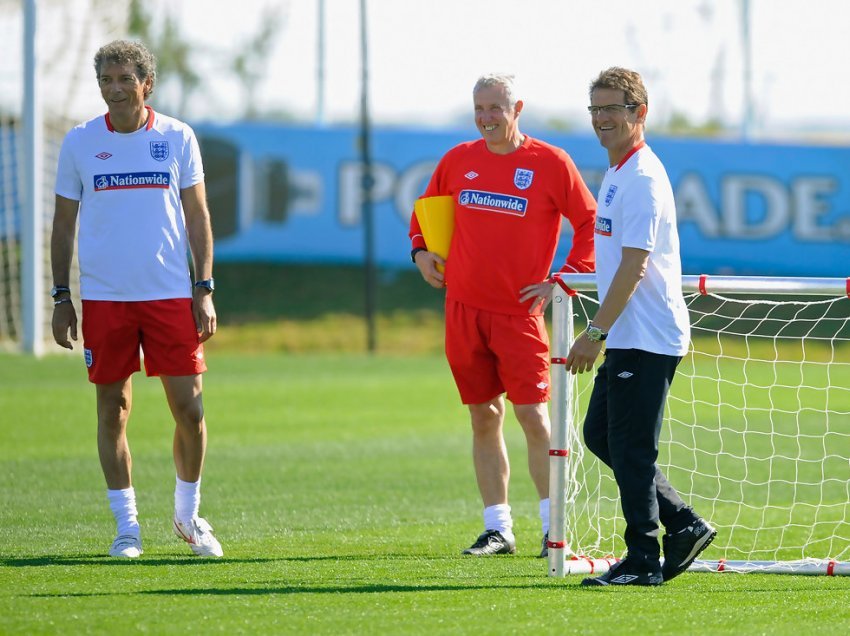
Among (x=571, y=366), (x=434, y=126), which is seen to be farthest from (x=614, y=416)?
(x=434, y=126)

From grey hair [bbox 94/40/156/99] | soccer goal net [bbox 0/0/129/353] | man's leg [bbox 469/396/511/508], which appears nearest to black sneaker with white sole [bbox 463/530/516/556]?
man's leg [bbox 469/396/511/508]

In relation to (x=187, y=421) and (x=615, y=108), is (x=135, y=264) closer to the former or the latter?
(x=187, y=421)

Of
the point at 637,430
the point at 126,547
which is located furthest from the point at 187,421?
the point at 637,430

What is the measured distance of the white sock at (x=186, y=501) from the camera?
619 cm

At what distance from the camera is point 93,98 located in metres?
18.5

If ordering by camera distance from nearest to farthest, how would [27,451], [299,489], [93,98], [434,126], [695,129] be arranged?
[299,489]
[27,451]
[93,98]
[434,126]
[695,129]

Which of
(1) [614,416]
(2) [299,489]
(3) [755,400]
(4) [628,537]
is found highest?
(1) [614,416]

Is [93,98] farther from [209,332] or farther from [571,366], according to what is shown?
[571,366]

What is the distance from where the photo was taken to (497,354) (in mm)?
6480

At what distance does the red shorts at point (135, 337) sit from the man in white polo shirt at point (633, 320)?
6.26ft

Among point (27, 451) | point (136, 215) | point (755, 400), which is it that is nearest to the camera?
point (136, 215)

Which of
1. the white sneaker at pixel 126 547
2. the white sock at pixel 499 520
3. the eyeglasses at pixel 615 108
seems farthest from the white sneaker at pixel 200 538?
the eyeglasses at pixel 615 108

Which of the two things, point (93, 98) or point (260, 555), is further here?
point (93, 98)

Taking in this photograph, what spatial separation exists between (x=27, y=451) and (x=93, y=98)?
9.49 metres
